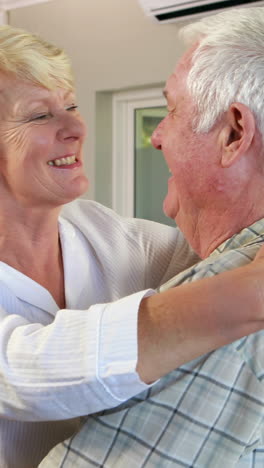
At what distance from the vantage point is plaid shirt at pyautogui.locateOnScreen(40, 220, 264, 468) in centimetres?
94

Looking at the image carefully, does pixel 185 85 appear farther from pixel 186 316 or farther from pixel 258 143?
pixel 186 316

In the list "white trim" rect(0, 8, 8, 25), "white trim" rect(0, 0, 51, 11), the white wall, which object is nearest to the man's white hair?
the white wall

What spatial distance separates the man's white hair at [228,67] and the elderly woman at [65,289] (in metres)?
0.37

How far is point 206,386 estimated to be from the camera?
96 cm

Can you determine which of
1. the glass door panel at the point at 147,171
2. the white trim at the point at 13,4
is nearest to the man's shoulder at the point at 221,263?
the glass door panel at the point at 147,171

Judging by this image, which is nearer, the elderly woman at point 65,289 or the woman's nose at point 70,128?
the elderly woman at point 65,289

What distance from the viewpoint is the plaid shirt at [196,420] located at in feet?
3.09

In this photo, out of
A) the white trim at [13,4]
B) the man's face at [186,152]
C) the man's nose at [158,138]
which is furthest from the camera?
the white trim at [13,4]

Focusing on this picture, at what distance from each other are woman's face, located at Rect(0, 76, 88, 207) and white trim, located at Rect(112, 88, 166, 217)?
2.99 metres

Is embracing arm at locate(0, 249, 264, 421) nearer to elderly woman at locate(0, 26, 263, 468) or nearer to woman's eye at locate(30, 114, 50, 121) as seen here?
elderly woman at locate(0, 26, 263, 468)

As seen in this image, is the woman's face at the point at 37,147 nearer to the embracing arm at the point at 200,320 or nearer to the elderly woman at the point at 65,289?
the elderly woman at the point at 65,289

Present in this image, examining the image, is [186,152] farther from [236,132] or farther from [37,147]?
[37,147]

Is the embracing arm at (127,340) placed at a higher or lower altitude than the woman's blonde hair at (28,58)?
lower

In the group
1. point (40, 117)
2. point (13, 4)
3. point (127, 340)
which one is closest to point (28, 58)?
point (40, 117)
